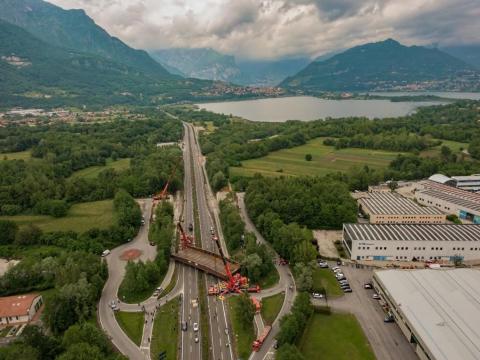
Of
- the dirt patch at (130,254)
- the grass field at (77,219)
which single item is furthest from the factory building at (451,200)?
the grass field at (77,219)

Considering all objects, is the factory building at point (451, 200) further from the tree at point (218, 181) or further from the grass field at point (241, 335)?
the grass field at point (241, 335)

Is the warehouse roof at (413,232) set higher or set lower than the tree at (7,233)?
higher

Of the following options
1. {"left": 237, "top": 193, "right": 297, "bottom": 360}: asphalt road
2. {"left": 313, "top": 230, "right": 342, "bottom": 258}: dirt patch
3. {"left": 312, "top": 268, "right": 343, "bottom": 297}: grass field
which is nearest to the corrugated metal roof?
{"left": 313, "top": 230, "right": 342, "bottom": 258}: dirt patch

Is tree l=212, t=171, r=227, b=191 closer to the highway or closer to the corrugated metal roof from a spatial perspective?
the highway

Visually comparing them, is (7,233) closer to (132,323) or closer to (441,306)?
(132,323)

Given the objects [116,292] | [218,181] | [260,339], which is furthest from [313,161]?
[260,339]

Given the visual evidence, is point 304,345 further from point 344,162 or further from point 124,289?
point 344,162

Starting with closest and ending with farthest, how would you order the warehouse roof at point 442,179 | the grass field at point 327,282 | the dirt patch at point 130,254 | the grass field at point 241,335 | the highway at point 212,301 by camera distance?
1. the grass field at point 241,335
2. the highway at point 212,301
3. the grass field at point 327,282
4. the dirt patch at point 130,254
5. the warehouse roof at point 442,179
